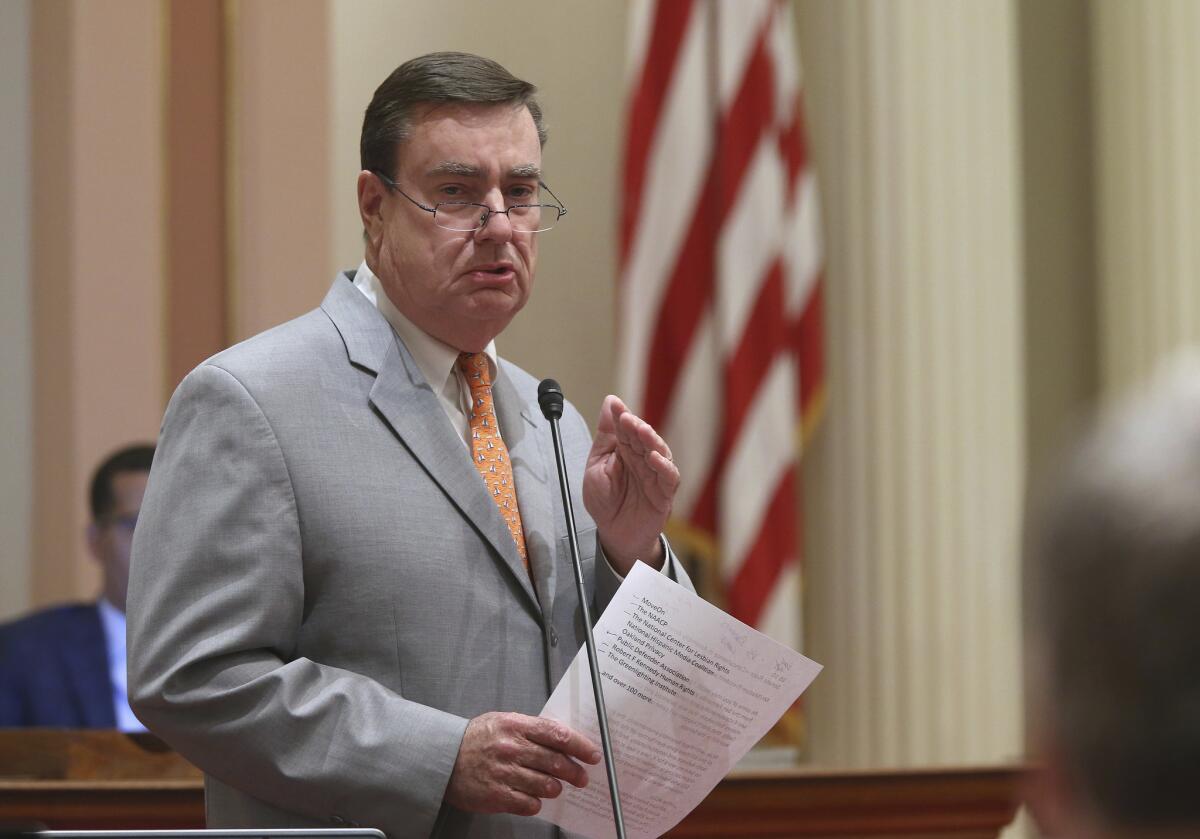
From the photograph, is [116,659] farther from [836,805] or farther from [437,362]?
[437,362]

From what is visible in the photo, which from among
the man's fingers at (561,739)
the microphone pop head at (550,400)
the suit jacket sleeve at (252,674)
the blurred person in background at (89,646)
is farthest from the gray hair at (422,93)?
the blurred person in background at (89,646)

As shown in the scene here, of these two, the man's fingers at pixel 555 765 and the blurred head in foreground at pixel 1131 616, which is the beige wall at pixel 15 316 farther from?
the blurred head in foreground at pixel 1131 616

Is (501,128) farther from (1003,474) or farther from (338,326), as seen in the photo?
(1003,474)

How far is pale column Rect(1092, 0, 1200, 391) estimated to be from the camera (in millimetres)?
5480

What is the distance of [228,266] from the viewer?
528 cm

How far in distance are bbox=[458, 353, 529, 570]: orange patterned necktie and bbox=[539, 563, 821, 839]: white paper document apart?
245 mm

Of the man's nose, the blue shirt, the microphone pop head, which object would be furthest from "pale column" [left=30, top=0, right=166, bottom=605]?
the microphone pop head

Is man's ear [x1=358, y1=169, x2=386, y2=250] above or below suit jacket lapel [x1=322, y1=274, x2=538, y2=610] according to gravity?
above

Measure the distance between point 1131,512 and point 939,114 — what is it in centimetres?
463

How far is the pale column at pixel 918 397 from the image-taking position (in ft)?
16.4

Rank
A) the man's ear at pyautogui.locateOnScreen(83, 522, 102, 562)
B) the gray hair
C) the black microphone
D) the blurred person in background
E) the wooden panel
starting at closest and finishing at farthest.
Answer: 1. the black microphone
2. the gray hair
3. the wooden panel
4. the blurred person in background
5. the man's ear at pyautogui.locateOnScreen(83, 522, 102, 562)

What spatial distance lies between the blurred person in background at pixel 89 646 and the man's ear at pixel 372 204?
223 cm

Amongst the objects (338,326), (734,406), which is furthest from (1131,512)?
(734,406)

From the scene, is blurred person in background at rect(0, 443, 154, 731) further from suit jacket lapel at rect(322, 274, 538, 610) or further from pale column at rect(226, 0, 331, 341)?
suit jacket lapel at rect(322, 274, 538, 610)
